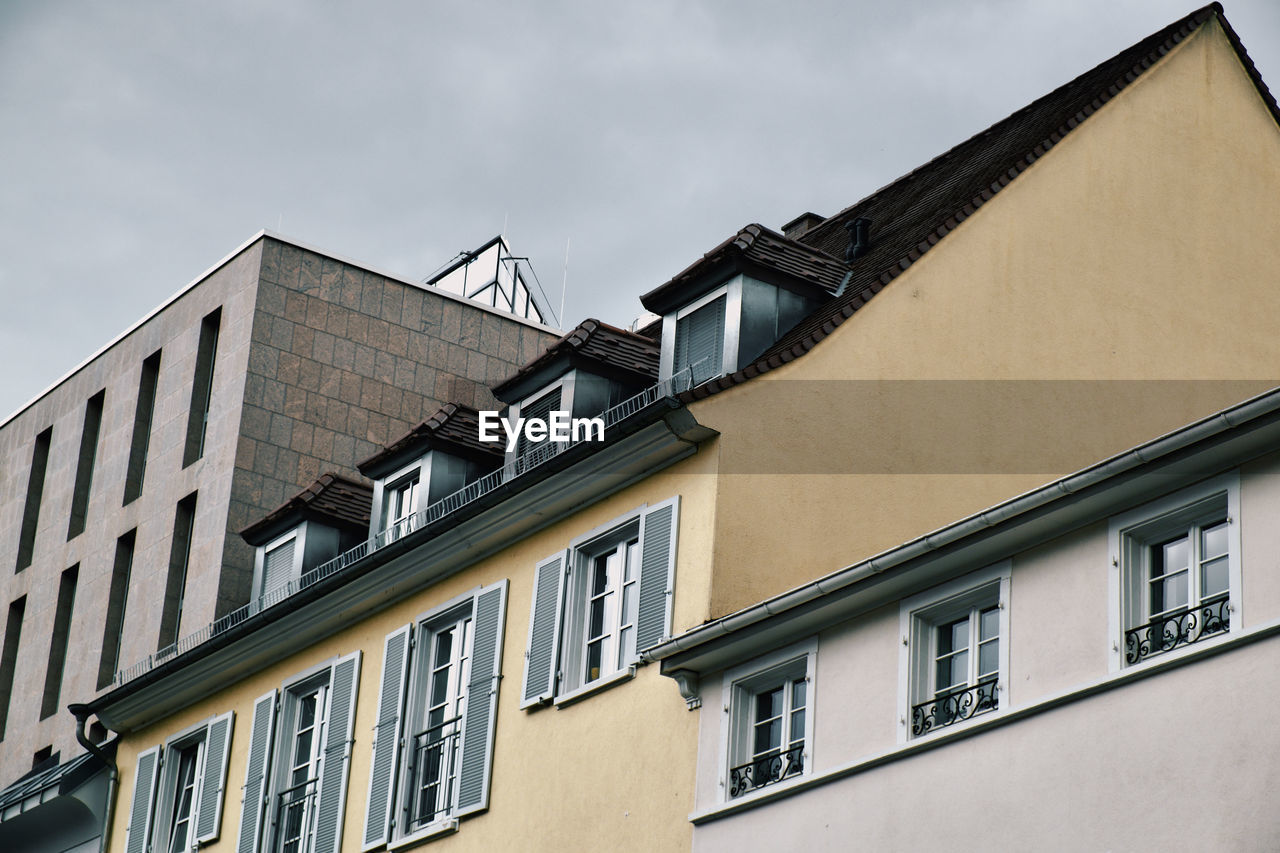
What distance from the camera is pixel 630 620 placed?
808 inches

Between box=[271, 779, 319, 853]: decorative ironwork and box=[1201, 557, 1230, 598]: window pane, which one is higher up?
box=[271, 779, 319, 853]: decorative ironwork

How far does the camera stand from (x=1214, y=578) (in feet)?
48.6

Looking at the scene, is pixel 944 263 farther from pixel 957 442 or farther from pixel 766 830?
pixel 766 830

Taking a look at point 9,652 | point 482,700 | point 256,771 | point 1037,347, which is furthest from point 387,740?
point 9,652

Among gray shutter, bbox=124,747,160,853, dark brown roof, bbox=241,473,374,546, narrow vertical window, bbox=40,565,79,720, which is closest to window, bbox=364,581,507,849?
dark brown roof, bbox=241,473,374,546

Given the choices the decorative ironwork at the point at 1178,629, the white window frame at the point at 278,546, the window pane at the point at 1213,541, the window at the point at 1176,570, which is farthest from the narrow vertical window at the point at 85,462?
the window pane at the point at 1213,541

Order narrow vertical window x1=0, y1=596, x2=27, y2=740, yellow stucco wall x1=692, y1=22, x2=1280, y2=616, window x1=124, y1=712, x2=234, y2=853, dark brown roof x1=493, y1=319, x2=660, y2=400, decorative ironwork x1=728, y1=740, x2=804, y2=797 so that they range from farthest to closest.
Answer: narrow vertical window x1=0, y1=596, x2=27, y2=740
window x1=124, y1=712, x2=234, y2=853
dark brown roof x1=493, y1=319, x2=660, y2=400
yellow stucco wall x1=692, y1=22, x2=1280, y2=616
decorative ironwork x1=728, y1=740, x2=804, y2=797

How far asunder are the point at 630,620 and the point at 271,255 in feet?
43.9

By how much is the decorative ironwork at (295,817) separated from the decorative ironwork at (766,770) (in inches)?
297

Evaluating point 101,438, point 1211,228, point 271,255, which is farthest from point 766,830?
point 101,438

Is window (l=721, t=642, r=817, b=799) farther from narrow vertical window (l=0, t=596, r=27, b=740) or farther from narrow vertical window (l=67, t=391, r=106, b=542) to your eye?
narrow vertical window (l=0, t=596, r=27, b=740)

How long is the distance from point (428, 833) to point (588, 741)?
263cm

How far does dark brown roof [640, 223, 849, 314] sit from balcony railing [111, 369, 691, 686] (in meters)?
0.95

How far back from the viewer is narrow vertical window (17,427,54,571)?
36.6m
